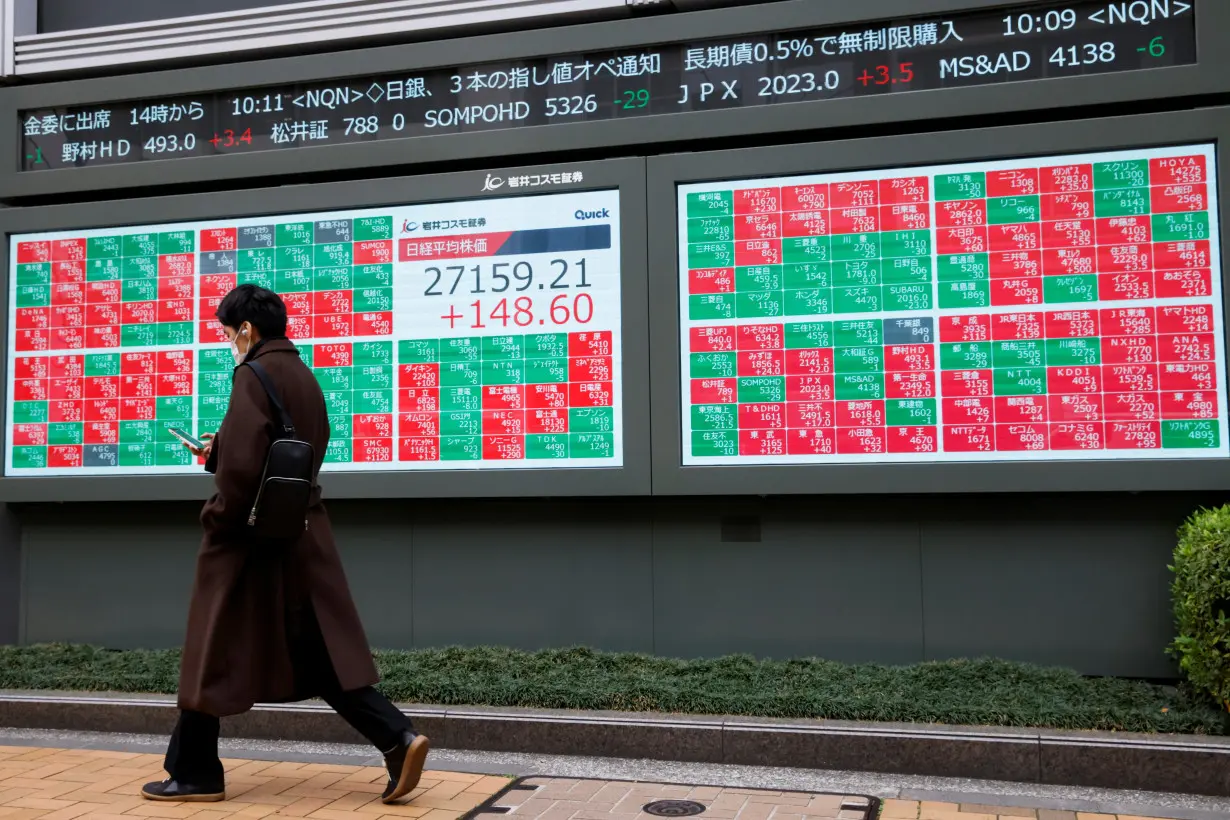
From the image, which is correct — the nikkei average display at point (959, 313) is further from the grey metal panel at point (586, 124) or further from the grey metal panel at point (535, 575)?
the grey metal panel at point (535, 575)

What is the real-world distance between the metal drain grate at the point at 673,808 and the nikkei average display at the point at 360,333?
2.30 metres

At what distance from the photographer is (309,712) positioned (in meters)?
5.65

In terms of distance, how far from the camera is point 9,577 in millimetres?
7520

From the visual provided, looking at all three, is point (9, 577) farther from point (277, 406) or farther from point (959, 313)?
point (959, 313)

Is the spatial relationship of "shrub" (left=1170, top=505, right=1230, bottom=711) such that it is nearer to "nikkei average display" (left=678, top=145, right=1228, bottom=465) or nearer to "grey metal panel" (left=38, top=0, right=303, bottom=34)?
"nikkei average display" (left=678, top=145, right=1228, bottom=465)

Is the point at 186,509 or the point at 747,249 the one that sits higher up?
the point at 747,249

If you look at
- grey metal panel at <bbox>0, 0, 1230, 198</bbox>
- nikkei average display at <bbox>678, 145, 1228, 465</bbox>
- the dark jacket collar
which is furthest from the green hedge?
grey metal panel at <bbox>0, 0, 1230, 198</bbox>

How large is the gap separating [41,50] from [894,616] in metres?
6.54

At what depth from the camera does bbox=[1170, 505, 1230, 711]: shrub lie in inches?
192

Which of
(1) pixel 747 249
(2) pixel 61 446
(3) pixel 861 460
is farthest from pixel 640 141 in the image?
(2) pixel 61 446

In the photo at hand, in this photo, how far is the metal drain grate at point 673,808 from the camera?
14.4 ft

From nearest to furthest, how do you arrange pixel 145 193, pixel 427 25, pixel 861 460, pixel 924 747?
pixel 924 747, pixel 861 460, pixel 427 25, pixel 145 193

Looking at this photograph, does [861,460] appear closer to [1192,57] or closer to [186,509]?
[1192,57]

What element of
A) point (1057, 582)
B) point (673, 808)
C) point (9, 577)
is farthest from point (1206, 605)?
point (9, 577)
